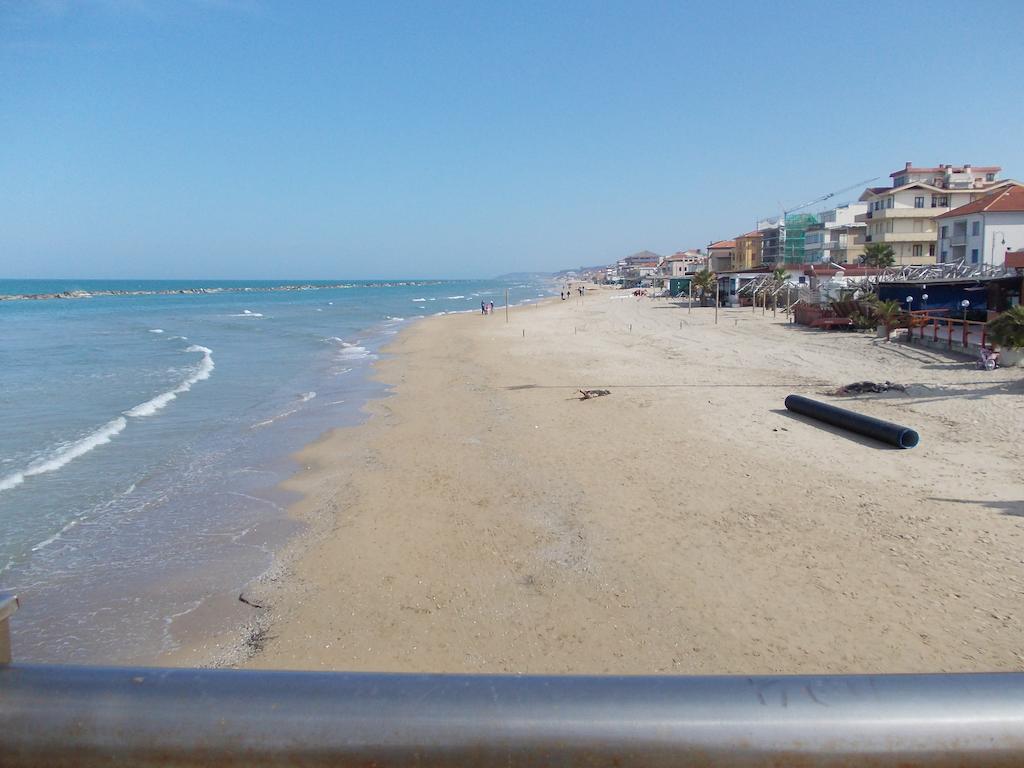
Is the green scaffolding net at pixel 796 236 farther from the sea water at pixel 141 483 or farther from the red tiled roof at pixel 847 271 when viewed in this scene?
the sea water at pixel 141 483

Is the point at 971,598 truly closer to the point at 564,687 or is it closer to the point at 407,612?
the point at 407,612

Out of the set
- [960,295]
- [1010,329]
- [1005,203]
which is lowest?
[1010,329]

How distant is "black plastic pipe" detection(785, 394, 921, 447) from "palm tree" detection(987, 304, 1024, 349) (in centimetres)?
567

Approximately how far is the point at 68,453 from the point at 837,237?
6343cm

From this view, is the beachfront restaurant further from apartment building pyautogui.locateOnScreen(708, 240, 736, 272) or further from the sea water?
apartment building pyautogui.locateOnScreen(708, 240, 736, 272)

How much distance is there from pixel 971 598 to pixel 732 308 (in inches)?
1745

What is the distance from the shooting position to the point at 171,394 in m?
20.8

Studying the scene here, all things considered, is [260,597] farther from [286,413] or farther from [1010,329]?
[1010,329]

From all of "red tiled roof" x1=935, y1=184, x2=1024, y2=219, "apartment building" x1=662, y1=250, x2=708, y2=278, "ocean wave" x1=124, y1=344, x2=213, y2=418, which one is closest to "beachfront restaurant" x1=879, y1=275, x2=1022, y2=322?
"red tiled roof" x1=935, y1=184, x2=1024, y2=219

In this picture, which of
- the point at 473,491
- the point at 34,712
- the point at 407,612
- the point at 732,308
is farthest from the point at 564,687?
the point at 732,308

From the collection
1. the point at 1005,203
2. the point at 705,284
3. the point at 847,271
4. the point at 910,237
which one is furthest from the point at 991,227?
the point at 705,284

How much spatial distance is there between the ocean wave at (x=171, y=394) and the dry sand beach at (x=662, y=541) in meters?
6.06

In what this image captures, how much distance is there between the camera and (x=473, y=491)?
1048cm

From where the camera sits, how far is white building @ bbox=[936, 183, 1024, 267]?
37.1m
